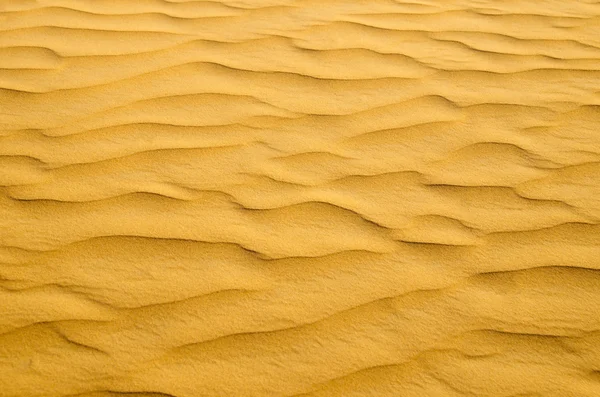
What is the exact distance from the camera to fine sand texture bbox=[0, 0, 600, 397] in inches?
63.4

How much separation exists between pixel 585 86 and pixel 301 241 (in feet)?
4.82

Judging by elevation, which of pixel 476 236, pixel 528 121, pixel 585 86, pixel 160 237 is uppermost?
pixel 585 86

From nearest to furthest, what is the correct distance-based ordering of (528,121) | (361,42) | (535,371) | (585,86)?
1. (535,371)
2. (528,121)
3. (585,86)
4. (361,42)

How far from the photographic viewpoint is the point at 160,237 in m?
1.90

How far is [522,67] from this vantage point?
9.25 feet

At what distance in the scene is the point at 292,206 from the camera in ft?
6.66

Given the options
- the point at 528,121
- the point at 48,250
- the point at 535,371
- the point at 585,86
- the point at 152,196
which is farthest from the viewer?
the point at 585,86

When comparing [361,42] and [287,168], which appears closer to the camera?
[287,168]

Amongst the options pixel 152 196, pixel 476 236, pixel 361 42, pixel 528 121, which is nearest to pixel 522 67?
pixel 528 121

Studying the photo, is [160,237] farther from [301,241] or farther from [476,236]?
[476,236]

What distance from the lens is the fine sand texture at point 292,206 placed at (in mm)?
1609

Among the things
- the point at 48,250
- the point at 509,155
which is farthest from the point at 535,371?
the point at 48,250

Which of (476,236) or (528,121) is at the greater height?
(528,121)

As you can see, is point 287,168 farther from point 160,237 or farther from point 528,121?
point 528,121
